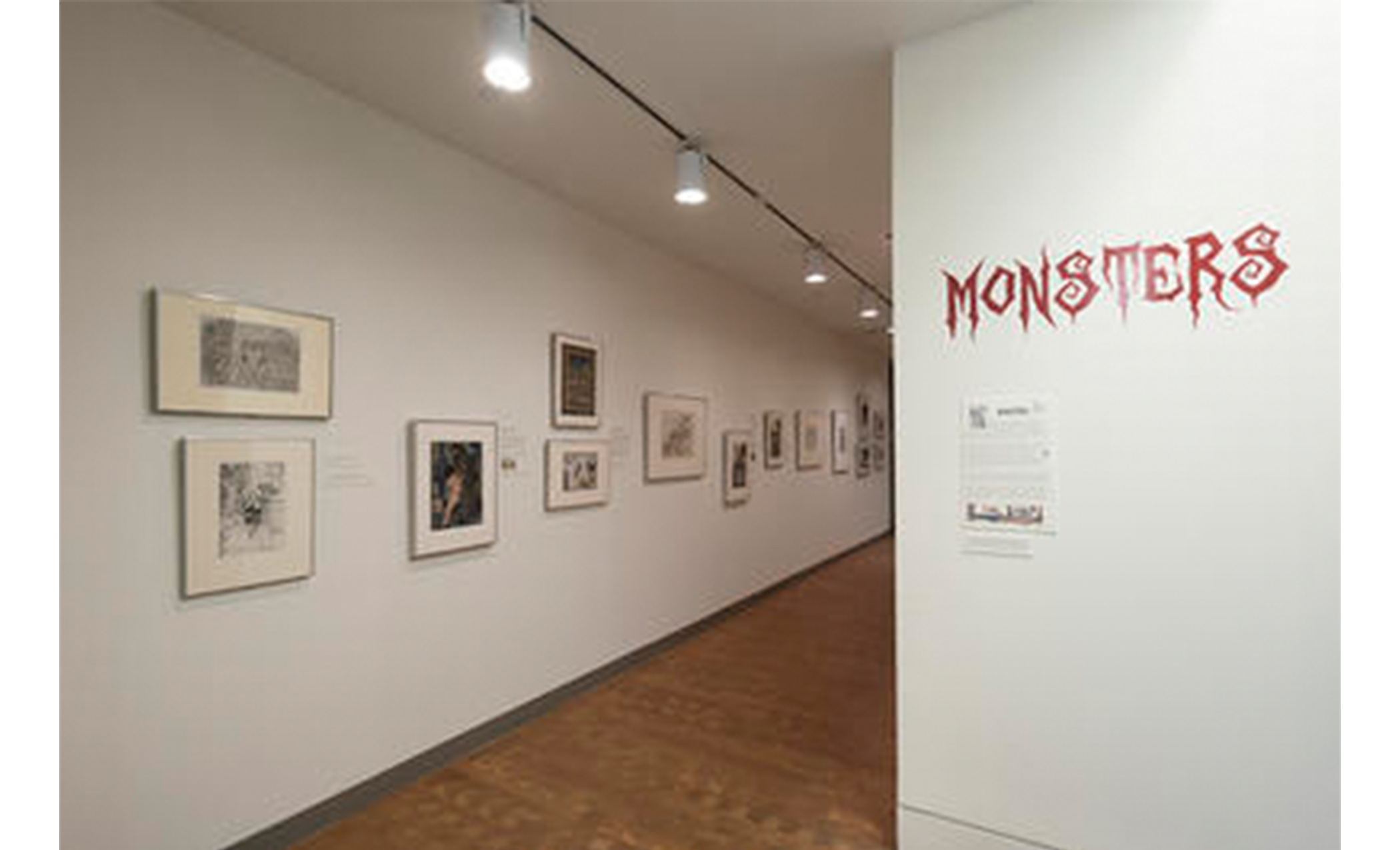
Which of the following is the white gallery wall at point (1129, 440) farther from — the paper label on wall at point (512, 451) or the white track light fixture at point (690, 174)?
the paper label on wall at point (512, 451)

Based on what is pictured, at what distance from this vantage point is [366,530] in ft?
8.93

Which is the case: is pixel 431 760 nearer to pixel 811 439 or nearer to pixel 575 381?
pixel 575 381

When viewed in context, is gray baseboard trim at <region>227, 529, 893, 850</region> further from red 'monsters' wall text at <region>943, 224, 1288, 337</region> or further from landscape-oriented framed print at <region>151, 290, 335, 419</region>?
red 'monsters' wall text at <region>943, 224, 1288, 337</region>

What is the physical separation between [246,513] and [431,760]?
60.0 inches

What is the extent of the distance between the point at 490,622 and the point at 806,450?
187 inches

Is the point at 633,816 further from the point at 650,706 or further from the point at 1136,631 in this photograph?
the point at 1136,631

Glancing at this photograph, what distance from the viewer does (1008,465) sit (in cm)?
212

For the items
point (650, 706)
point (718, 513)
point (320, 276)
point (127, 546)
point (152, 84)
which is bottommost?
point (650, 706)

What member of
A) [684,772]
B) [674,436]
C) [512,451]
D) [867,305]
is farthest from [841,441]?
[684,772]

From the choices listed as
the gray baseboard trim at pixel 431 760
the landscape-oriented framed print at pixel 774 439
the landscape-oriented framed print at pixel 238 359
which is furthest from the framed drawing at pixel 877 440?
the landscape-oriented framed print at pixel 238 359

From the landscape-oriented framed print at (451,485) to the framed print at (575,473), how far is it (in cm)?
43

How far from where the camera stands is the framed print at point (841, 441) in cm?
815

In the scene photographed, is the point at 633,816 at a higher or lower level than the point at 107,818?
lower
